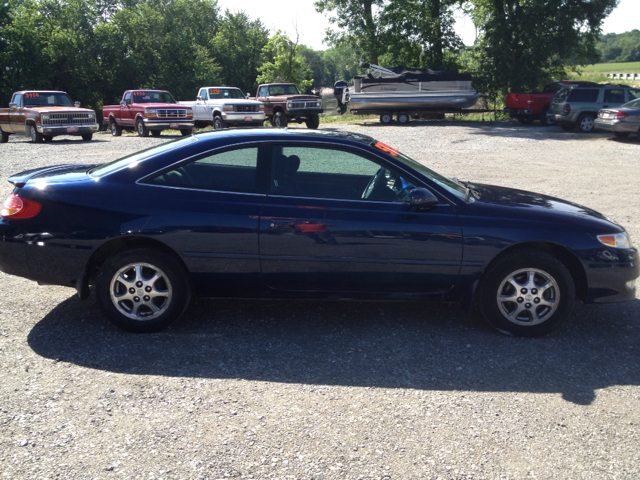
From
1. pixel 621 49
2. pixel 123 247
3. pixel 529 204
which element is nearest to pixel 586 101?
pixel 529 204

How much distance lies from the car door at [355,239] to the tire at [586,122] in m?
21.3

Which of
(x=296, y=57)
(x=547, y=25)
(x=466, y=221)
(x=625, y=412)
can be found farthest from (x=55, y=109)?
(x=296, y=57)

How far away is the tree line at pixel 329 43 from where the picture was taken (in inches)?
1212

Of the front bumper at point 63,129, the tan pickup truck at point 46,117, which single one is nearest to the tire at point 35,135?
the tan pickup truck at point 46,117

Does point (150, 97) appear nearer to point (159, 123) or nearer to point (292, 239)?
point (159, 123)

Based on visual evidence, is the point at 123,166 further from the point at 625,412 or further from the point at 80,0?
the point at 80,0

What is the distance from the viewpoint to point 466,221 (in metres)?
4.48

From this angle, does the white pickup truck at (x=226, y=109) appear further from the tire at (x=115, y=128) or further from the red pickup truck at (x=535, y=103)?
the red pickup truck at (x=535, y=103)

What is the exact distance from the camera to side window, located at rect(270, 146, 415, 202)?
4539 mm

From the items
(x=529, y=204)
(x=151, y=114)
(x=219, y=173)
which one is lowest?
(x=529, y=204)

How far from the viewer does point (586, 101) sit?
23.2 m

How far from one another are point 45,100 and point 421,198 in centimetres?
2096

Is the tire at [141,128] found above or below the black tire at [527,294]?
above

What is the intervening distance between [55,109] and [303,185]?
64.1 feet
